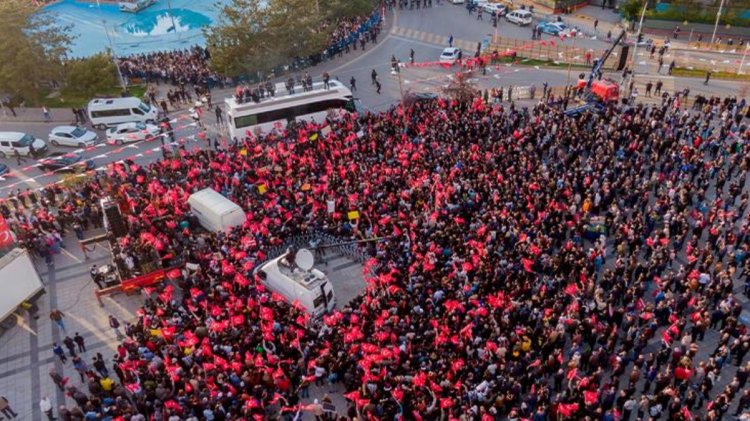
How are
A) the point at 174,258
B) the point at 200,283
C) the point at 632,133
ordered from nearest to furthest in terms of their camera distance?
the point at 200,283
the point at 174,258
the point at 632,133

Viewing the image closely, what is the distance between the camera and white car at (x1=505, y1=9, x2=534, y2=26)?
56.3 meters

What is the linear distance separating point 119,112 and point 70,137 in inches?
144

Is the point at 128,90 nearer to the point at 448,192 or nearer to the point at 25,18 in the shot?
the point at 25,18

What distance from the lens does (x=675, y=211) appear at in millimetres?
25562

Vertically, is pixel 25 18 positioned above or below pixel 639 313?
above

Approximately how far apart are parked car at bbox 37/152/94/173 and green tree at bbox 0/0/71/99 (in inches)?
380

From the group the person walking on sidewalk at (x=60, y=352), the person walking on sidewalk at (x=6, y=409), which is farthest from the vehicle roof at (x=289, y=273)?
the person walking on sidewalk at (x=6, y=409)

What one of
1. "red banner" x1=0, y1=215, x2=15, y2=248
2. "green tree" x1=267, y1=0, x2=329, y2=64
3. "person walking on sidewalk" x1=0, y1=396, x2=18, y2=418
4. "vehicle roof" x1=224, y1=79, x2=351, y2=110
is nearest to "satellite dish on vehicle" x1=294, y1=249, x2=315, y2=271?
"person walking on sidewalk" x1=0, y1=396, x2=18, y2=418

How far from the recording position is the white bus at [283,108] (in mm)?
36125

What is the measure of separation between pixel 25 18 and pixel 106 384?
112ft

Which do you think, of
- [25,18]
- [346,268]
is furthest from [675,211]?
[25,18]

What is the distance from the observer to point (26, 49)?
41688 mm

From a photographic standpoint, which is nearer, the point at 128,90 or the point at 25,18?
the point at 25,18

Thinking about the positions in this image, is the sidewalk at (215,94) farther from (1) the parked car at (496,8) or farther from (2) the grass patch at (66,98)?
(1) the parked car at (496,8)
